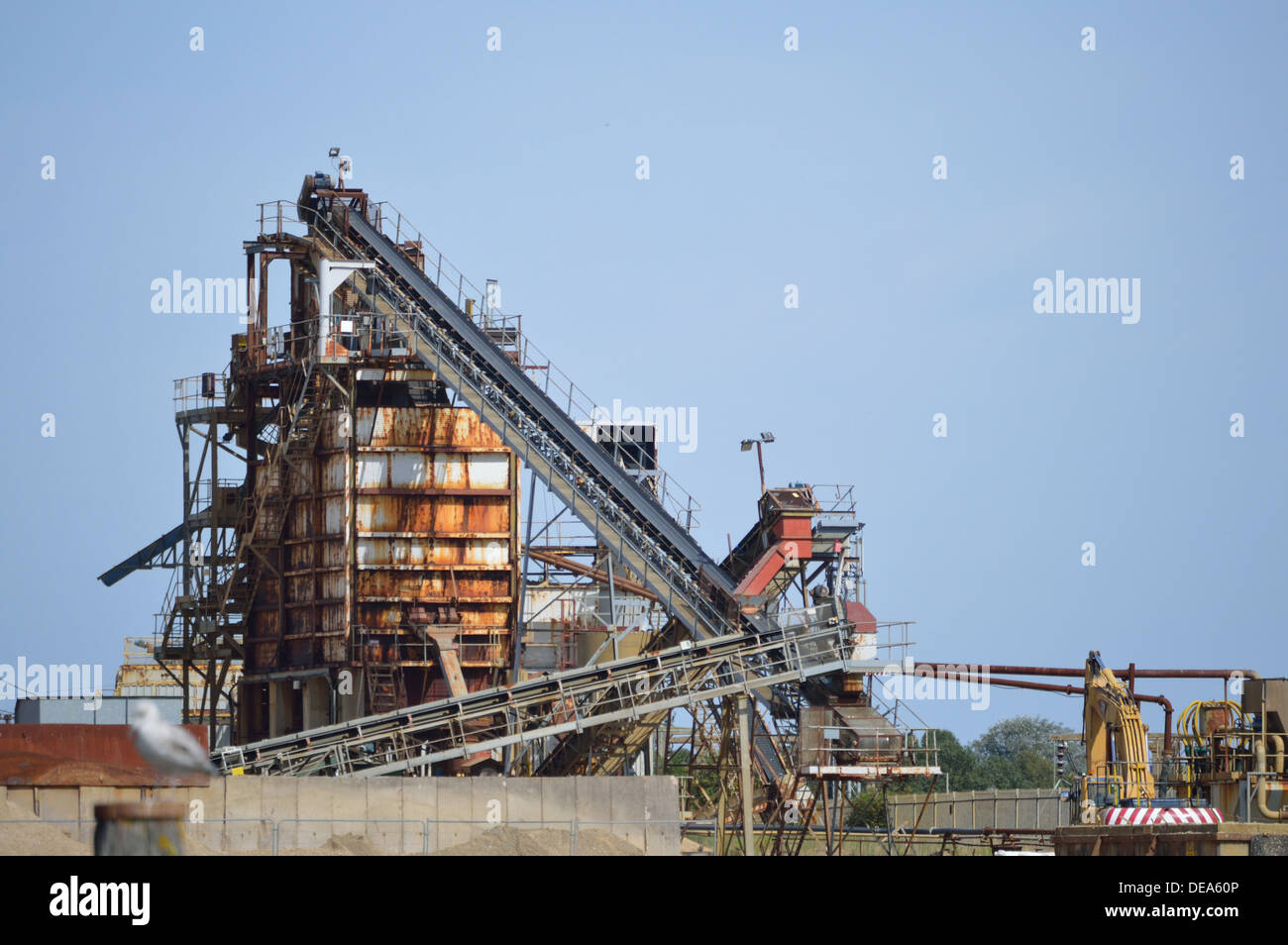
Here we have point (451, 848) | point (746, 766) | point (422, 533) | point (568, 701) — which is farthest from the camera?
point (422, 533)

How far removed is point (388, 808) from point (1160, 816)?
562 inches

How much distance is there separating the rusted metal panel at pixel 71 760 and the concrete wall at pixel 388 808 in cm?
19

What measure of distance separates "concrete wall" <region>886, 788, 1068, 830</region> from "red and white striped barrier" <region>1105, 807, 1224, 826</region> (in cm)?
1591

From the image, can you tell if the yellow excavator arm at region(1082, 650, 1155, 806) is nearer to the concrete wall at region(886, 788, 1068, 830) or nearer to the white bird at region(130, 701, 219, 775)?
the concrete wall at region(886, 788, 1068, 830)

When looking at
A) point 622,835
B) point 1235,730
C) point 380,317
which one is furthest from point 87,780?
point 1235,730

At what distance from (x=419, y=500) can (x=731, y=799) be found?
37.2 ft

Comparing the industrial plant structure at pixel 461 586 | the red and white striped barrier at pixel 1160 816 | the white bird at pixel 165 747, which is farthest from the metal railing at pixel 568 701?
the white bird at pixel 165 747

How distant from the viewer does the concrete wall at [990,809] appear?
157 ft

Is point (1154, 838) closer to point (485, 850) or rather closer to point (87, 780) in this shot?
point (485, 850)

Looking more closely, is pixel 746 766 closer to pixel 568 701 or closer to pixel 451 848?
pixel 568 701

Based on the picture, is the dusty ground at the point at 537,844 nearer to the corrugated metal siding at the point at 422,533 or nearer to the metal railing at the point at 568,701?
the metal railing at the point at 568,701

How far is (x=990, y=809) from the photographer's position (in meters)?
52.1

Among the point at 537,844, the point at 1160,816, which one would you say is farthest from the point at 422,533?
the point at 1160,816
